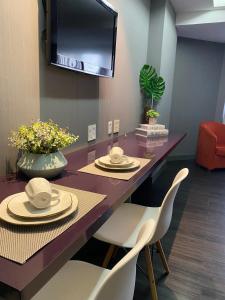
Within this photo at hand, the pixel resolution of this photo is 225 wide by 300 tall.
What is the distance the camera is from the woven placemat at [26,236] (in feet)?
1.93

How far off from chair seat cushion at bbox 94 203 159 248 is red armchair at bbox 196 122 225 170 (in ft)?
9.25

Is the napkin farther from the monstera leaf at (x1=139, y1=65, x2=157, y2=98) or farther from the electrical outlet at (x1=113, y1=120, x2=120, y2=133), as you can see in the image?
the monstera leaf at (x1=139, y1=65, x2=157, y2=98)

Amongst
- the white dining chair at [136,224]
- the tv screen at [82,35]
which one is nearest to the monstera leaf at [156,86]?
the tv screen at [82,35]

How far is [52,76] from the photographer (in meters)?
1.39

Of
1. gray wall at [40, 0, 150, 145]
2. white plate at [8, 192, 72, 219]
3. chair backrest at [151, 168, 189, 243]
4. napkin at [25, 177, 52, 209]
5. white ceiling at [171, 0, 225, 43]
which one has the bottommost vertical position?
chair backrest at [151, 168, 189, 243]

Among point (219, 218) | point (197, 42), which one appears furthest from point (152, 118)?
point (197, 42)

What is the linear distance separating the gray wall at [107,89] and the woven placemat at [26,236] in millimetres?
768

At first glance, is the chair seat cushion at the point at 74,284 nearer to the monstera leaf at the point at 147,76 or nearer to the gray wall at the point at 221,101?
the monstera leaf at the point at 147,76

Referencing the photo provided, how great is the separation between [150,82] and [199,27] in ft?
4.90

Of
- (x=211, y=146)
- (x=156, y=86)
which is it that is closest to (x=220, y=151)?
(x=211, y=146)

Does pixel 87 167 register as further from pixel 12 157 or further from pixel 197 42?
pixel 197 42

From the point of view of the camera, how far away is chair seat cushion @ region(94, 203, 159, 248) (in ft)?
3.93

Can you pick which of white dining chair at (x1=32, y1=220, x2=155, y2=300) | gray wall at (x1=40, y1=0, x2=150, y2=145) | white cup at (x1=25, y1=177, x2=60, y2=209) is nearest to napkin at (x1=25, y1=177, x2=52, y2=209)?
white cup at (x1=25, y1=177, x2=60, y2=209)

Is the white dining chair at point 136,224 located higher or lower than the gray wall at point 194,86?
lower
